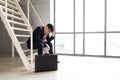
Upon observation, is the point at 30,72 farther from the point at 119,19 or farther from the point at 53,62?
the point at 119,19

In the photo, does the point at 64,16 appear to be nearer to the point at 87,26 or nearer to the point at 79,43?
the point at 87,26

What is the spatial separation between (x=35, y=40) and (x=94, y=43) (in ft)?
10.3

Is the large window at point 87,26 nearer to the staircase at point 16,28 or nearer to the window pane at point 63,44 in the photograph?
the window pane at point 63,44

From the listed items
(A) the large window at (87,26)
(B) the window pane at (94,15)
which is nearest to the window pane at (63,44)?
(A) the large window at (87,26)

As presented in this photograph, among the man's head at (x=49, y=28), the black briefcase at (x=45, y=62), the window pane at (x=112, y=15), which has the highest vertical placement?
the window pane at (x=112, y=15)

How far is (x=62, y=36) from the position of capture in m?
6.66

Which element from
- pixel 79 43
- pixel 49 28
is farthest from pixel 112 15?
pixel 49 28

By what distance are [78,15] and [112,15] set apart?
127cm

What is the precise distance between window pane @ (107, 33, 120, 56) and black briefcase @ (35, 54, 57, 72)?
312cm

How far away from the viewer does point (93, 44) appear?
6340 millimetres

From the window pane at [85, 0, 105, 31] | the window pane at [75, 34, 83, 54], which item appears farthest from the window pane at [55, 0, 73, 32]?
the window pane at [85, 0, 105, 31]

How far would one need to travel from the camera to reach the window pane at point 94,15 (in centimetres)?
612

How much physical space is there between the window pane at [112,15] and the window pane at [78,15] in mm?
1017

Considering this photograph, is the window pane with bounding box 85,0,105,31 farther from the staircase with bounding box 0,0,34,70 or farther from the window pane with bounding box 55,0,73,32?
the staircase with bounding box 0,0,34,70
